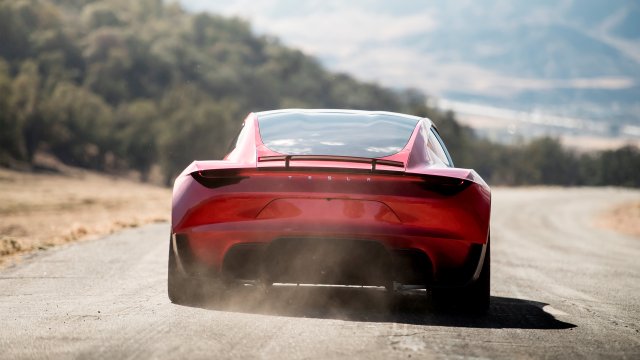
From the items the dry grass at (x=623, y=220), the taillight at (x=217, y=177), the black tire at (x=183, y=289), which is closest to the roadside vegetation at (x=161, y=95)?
the dry grass at (x=623, y=220)

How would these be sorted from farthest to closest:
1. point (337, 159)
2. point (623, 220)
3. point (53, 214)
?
point (623, 220)
point (53, 214)
point (337, 159)

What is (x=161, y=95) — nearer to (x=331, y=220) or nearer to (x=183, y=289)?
(x=183, y=289)

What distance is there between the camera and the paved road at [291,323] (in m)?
4.72

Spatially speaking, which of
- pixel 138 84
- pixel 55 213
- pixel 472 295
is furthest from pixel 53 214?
pixel 138 84

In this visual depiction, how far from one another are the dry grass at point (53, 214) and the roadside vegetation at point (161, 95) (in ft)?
38.9

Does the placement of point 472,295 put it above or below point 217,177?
below

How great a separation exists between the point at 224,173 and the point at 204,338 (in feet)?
4.17

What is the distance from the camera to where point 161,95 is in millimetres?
126500

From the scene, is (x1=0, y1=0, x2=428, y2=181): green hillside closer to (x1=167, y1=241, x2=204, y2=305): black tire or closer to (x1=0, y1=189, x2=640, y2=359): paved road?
(x1=0, y1=189, x2=640, y2=359): paved road

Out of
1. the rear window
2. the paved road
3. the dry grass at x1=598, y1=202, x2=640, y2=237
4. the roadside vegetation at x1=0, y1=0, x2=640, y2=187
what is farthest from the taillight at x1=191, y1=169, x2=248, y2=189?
the roadside vegetation at x1=0, y1=0, x2=640, y2=187

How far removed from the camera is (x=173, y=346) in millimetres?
4688

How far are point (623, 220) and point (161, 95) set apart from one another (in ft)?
300

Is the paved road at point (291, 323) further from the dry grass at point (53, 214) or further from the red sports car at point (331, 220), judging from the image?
the dry grass at point (53, 214)

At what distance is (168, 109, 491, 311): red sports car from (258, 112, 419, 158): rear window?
3 cm
